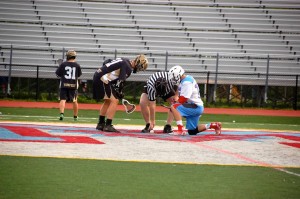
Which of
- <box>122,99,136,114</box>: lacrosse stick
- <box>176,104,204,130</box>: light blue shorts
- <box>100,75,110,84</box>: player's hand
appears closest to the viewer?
<box>176,104,204,130</box>: light blue shorts

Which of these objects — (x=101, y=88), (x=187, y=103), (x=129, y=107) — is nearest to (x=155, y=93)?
(x=187, y=103)

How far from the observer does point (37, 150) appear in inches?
331

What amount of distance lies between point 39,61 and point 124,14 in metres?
5.07

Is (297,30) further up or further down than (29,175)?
further up

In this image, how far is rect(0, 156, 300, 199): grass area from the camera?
5637 mm

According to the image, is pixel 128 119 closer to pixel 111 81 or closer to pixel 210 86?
pixel 111 81

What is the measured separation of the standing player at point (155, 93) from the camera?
12.1m

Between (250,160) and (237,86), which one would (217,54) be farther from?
(250,160)

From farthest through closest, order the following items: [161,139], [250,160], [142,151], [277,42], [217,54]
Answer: [277,42] < [217,54] < [161,139] < [142,151] < [250,160]

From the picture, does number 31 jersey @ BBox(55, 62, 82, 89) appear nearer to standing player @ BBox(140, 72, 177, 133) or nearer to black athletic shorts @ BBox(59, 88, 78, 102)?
black athletic shorts @ BBox(59, 88, 78, 102)

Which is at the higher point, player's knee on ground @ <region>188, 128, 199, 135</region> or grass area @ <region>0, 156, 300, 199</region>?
player's knee on ground @ <region>188, 128, 199, 135</region>

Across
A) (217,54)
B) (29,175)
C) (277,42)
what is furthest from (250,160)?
(277,42)

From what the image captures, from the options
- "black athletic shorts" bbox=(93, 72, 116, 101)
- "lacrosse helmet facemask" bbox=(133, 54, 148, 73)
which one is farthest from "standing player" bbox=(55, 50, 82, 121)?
"lacrosse helmet facemask" bbox=(133, 54, 148, 73)

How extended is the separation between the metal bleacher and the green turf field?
19.6 metres
